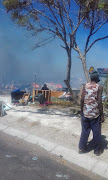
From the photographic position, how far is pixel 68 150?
13.7 ft

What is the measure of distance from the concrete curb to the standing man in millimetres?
274

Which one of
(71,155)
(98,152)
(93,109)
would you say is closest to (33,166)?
(71,155)

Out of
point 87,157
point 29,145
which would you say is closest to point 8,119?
point 29,145

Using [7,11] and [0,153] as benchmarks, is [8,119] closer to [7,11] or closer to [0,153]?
[0,153]

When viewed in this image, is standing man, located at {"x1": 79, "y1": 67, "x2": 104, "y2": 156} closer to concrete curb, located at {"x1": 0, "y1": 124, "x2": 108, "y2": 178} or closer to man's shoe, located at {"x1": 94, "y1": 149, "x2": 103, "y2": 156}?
man's shoe, located at {"x1": 94, "y1": 149, "x2": 103, "y2": 156}

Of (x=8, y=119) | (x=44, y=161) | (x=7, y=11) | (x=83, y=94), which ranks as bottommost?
(x=44, y=161)

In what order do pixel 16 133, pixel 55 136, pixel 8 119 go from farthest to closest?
pixel 8 119, pixel 16 133, pixel 55 136

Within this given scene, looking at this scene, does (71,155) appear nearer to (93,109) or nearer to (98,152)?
(98,152)

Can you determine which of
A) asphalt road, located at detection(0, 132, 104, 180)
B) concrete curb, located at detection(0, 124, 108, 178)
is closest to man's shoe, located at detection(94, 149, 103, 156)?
concrete curb, located at detection(0, 124, 108, 178)

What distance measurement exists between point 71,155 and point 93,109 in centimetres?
116

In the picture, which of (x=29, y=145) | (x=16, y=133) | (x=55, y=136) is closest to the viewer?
(x=29, y=145)

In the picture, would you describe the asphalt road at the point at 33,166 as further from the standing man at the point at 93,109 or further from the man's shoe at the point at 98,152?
the standing man at the point at 93,109

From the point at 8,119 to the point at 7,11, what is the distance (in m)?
4.62

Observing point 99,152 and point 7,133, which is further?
point 7,133
